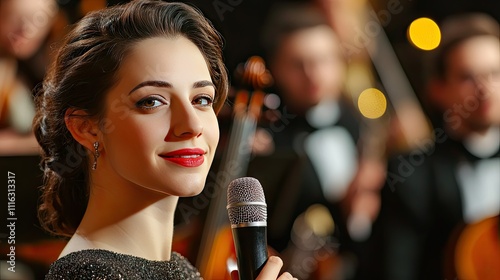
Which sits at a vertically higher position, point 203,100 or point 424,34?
point 203,100

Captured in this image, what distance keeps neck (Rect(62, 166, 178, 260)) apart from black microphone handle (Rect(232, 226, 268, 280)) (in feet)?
0.76

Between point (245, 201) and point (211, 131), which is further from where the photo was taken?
point (211, 131)

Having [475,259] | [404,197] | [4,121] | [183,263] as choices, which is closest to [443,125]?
[404,197]

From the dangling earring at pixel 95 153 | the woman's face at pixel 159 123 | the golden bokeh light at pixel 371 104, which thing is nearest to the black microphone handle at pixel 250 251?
the woman's face at pixel 159 123

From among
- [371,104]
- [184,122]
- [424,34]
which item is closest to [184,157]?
[184,122]

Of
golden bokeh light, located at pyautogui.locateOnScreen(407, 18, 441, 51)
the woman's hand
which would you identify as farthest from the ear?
golden bokeh light, located at pyautogui.locateOnScreen(407, 18, 441, 51)

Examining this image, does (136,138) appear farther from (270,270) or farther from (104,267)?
(270,270)

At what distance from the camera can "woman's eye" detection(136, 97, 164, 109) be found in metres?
1.16

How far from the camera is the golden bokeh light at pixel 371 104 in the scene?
2.95 m

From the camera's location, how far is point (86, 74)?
1203 mm

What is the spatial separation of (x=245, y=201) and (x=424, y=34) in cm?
215

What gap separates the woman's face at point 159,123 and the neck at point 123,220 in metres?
0.03

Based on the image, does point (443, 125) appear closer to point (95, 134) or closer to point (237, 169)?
point (237, 169)

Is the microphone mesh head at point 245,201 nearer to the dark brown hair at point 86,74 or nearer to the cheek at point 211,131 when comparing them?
the cheek at point 211,131
